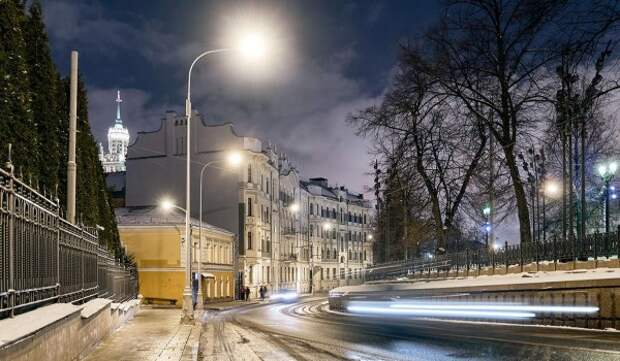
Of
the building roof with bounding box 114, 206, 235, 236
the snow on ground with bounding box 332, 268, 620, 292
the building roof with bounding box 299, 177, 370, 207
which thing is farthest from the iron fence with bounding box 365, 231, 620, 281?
the building roof with bounding box 299, 177, 370, 207

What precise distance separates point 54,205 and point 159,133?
66.0 m

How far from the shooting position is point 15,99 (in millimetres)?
15328

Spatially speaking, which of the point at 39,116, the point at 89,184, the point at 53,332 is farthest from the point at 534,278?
the point at 53,332

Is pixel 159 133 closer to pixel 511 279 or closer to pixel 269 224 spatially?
pixel 269 224

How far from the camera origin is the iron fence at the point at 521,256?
74.3 feet

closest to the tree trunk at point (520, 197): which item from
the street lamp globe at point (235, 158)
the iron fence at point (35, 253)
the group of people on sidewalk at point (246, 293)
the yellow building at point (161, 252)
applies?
the iron fence at point (35, 253)

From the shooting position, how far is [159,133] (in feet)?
252

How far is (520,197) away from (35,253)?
23.2 metres

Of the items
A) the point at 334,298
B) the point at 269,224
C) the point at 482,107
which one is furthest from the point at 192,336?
the point at 269,224

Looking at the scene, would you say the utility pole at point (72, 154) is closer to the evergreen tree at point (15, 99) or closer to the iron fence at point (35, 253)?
the iron fence at point (35, 253)

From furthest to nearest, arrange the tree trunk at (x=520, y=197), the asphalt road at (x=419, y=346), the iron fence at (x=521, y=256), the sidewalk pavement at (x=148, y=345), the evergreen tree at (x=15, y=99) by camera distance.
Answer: the tree trunk at (x=520, y=197) < the iron fence at (x=521, y=256) < the evergreen tree at (x=15, y=99) < the sidewalk pavement at (x=148, y=345) < the asphalt road at (x=419, y=346)

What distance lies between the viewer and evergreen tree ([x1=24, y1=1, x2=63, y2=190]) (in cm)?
2008

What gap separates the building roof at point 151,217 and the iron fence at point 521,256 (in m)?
25.0

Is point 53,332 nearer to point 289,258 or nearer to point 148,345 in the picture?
point 148,345
